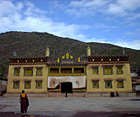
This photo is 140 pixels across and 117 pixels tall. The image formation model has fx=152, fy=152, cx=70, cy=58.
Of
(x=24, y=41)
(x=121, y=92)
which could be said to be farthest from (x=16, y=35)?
(x=121, y=92)

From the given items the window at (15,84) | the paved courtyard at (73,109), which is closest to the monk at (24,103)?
the paved courtyard at (73,109)

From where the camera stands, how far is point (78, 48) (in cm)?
9169

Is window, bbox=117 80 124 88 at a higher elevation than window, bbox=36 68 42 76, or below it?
below

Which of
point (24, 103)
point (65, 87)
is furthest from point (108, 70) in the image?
point (24, 103)

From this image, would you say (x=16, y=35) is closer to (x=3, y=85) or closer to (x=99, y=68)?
(x=3, y=85)

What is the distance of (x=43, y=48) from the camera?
304 ft

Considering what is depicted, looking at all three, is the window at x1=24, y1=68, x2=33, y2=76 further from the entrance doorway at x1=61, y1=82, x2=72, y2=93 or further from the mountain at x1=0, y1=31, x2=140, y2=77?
the mountain at x1=0, y1=31, x2=140, y2=77

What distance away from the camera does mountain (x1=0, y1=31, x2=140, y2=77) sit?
7881 cm

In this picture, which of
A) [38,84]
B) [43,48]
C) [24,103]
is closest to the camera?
[24,103]

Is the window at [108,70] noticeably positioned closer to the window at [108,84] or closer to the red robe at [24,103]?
the window at [108,84]

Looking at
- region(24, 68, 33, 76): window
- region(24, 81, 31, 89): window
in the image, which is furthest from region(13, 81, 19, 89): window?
region(24, 68, 33, 76): window

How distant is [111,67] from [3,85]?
26234 mm

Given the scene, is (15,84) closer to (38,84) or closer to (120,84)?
(38,84)

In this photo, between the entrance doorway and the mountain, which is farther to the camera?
the mountain
